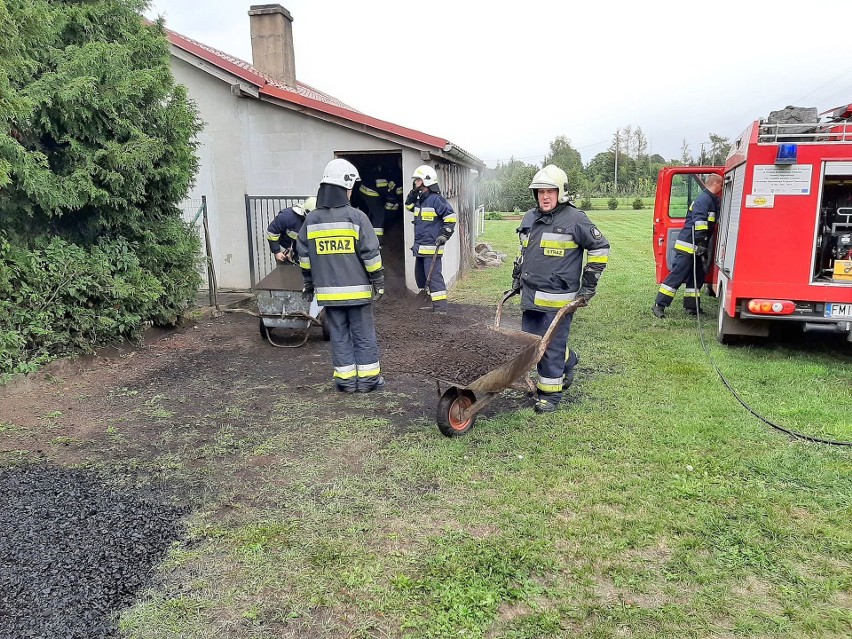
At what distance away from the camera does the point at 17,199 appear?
6.05 metres

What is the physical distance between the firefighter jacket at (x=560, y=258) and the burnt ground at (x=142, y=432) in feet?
1.88

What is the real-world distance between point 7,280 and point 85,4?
10.9 ft

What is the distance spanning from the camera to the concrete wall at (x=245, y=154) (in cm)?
1040

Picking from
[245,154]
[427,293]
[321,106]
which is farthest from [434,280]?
[245,154]

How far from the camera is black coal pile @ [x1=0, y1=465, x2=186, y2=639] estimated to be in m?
2.74

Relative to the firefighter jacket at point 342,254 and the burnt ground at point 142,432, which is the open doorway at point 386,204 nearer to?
the burnt ground at point 142,432

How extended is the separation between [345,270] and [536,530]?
10.4 ft

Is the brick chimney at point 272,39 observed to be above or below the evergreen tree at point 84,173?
above

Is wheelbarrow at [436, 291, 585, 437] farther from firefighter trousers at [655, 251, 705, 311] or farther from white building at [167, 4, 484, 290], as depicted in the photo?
white building at [167, 4, 484, 290]

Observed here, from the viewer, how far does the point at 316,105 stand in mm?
10117

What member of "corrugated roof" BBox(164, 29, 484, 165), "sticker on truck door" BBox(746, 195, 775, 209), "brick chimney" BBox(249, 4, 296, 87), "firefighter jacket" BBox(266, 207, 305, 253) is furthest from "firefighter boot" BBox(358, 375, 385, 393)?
"brick chimney" BBox(249, 4, 296, 87)

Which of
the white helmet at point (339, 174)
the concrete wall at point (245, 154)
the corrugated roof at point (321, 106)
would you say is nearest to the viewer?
the white helmet at point (339, 174)

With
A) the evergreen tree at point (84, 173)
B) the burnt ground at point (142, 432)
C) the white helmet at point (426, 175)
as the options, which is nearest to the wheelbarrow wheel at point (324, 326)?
the burnt ground at point (142, 432)

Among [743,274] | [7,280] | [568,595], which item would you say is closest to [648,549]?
[568,595]
